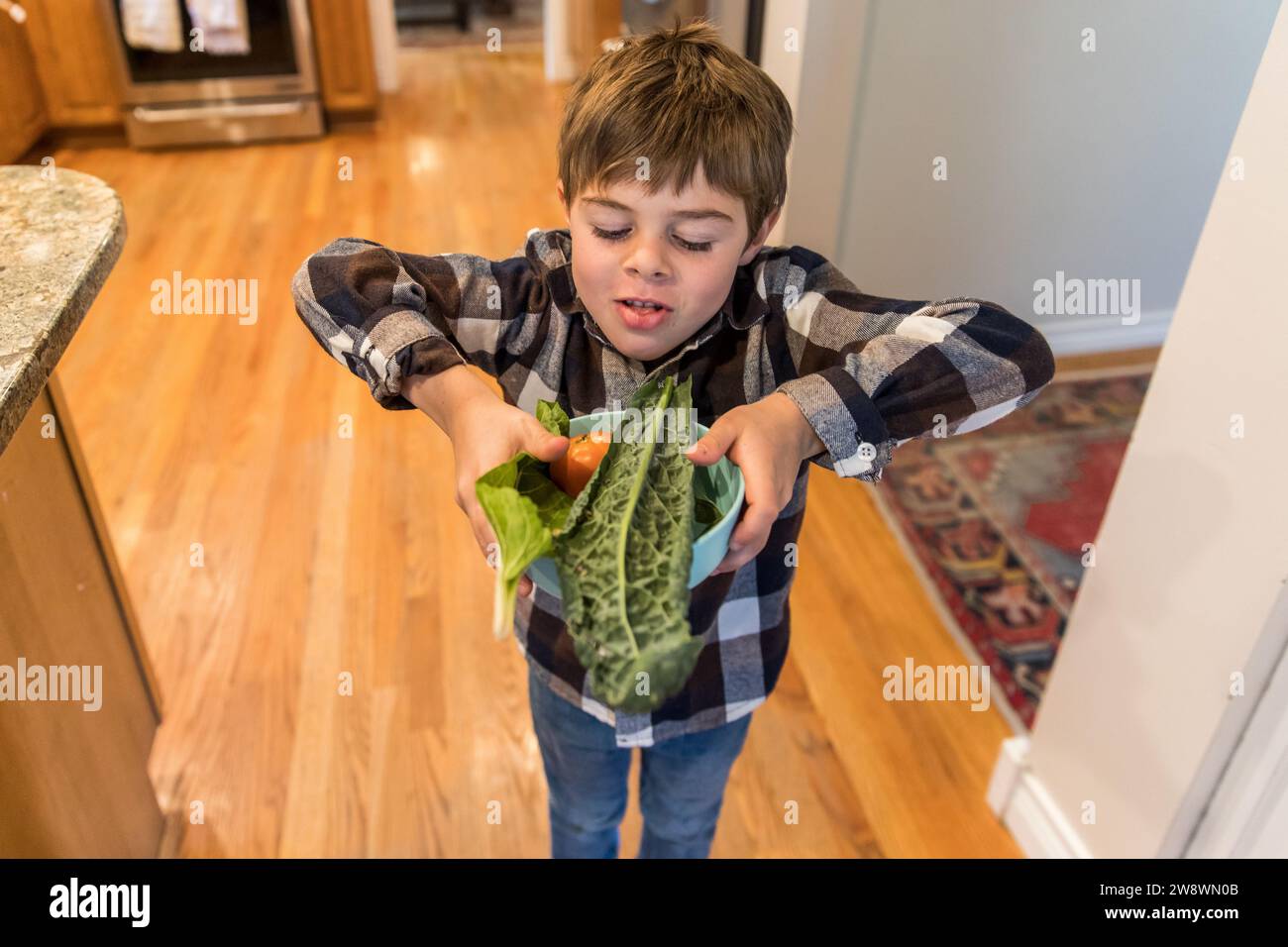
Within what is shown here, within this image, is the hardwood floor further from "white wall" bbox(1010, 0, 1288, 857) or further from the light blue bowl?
the light blue bowl

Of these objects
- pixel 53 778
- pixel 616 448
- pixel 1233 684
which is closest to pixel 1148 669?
pixel 1233 684

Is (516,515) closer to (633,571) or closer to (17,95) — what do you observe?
(633,571)

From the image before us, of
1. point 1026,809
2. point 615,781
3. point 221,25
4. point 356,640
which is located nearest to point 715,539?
point 615,781

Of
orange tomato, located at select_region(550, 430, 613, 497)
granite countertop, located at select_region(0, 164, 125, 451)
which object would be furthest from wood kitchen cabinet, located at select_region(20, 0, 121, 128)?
orange tomato, located at select_region(550, 430, 613, 497)

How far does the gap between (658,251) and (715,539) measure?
0.74 feet

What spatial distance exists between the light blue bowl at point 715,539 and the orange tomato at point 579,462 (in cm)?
7

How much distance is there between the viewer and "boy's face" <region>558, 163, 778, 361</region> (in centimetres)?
69

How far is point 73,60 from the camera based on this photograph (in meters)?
3.41

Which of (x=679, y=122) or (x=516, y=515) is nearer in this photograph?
(x=516, y=515)

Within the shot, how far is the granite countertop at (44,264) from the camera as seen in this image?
769 millimetres

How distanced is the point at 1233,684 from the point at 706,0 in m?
1.73

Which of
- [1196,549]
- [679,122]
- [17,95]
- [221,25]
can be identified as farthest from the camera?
[221,25]

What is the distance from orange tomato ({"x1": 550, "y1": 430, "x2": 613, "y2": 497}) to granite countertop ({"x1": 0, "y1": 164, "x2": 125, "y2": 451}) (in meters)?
0.42
